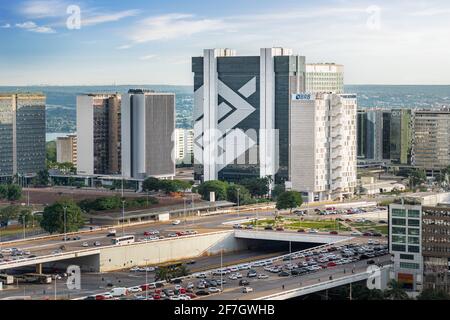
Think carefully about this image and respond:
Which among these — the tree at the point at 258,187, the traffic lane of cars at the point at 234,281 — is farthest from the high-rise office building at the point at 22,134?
the traffic lane of cars at the point at 234,281

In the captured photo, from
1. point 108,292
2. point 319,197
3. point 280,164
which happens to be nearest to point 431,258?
point 108,292

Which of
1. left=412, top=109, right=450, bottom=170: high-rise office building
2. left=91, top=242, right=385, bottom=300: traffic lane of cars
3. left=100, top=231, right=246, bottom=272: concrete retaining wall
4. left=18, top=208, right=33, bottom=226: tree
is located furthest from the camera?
left=412, top=109, right=450, bottom=170: high-rise office building

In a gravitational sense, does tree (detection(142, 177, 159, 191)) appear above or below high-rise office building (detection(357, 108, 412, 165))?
below

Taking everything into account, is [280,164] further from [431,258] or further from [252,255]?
[431,258]

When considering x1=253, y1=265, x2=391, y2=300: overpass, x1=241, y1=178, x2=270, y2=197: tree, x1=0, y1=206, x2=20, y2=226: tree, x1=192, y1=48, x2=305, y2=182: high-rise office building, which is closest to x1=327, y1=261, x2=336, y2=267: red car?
x1=253, y1=265, x2=391, y2=300: overpass

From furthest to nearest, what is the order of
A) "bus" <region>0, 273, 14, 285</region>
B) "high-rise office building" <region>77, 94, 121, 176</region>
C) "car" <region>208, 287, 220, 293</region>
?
"high-rise office building" <region>77, 94, 121, 176</region> → "bus" <region>0, 273, 14, 285</region> → "car" <region>208, 287, 220, 293</region>

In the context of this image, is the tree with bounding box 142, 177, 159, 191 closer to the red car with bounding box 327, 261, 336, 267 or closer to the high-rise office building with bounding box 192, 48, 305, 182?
the high-rise office building with bounding box 192, 48, 305, 182

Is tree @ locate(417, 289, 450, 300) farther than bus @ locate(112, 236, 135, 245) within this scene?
No

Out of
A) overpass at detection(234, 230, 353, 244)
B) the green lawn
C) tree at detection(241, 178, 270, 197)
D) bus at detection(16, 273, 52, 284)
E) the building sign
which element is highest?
the building sign
